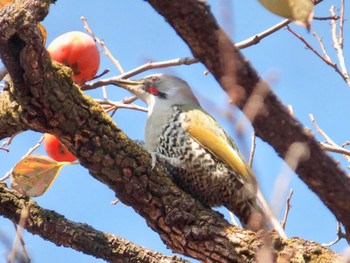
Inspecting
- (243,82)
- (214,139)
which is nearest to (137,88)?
(214,139)

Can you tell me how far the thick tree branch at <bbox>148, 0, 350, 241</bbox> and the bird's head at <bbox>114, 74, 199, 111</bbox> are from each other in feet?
6.89

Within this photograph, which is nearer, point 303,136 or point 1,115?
point 303,136

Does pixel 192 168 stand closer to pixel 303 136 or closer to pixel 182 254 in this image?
pixel 182 254

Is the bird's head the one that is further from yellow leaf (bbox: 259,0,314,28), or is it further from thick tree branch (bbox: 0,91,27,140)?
yellow leaf (bbox: 259,0,314,28)

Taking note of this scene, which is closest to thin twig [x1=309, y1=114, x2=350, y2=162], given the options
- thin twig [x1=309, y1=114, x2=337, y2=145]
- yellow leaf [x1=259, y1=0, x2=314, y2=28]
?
thin twig [x1=309, y1=114, x2=337, y2=145]

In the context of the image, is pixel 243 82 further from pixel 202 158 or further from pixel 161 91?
pixel 161 91

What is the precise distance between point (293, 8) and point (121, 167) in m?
1.44

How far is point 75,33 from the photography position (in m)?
3.26

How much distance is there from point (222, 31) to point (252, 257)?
56.1 inches

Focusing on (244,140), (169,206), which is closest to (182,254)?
(169,206)

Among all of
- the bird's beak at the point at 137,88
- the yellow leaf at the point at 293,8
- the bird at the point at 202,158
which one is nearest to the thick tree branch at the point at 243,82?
the yellow leaf at the point at 293,8

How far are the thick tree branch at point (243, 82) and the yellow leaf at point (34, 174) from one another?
5.56 ft

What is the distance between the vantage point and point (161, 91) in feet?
13.0

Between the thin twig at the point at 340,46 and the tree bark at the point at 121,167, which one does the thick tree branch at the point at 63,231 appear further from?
the thin twig at the point at 340,46
